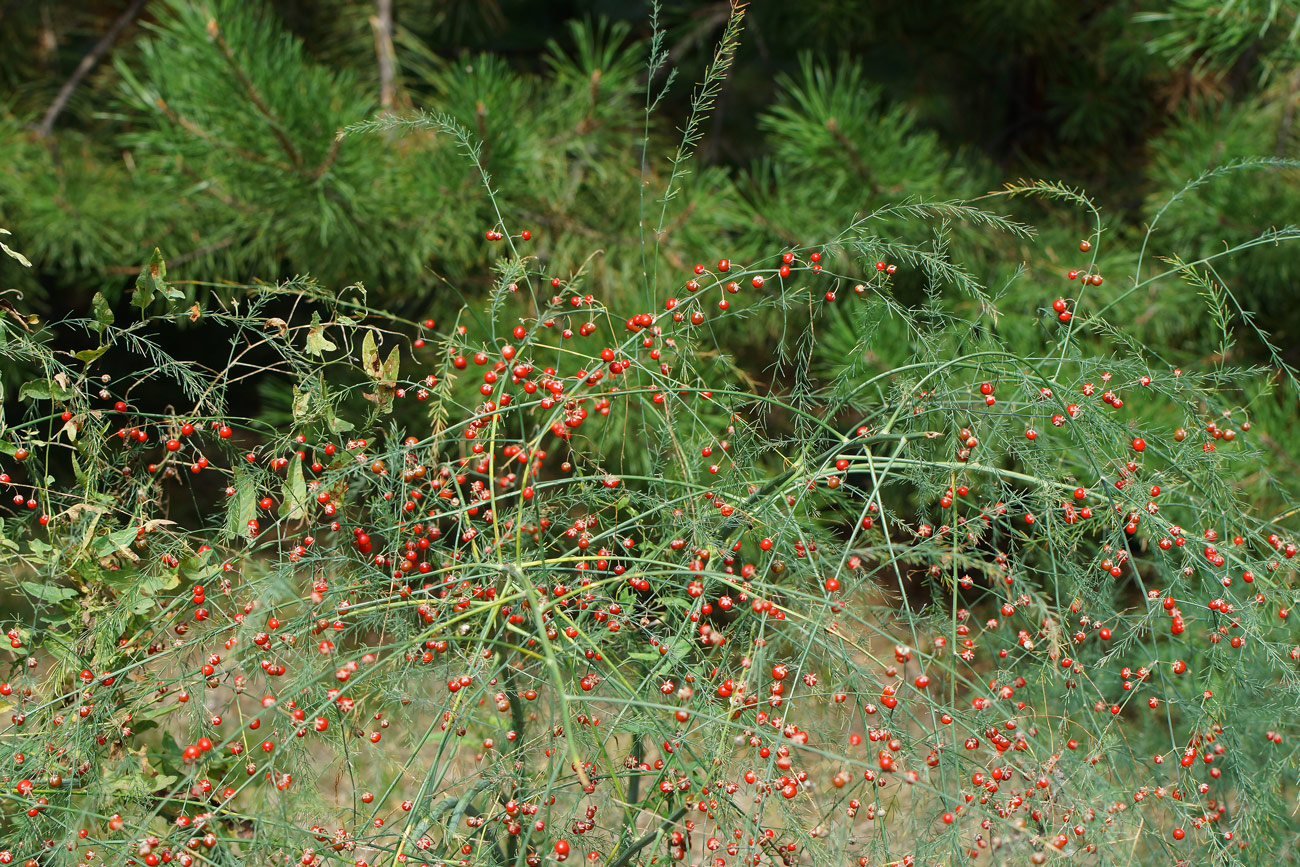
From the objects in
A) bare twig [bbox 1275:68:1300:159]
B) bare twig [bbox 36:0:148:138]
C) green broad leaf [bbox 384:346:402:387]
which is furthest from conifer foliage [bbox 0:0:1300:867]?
bare twig [bbox 36:0:148:138]

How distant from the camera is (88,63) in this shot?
208 cm

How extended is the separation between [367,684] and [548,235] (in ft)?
3.42

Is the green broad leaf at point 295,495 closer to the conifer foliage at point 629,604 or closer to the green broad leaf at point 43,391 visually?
the conifer foliage at point 629,604

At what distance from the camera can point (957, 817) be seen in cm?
62

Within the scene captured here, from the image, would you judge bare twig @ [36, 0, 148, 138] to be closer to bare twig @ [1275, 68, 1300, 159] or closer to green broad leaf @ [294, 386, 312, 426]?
green broad leaf @ [294, 386, 312, 426]

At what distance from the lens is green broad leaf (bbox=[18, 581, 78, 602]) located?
2.38 feet

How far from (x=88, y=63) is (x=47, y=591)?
1.79 m

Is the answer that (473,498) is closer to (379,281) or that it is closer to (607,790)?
(607,790)

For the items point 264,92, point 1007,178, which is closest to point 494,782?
point 264,92

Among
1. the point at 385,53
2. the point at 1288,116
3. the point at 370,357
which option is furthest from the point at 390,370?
the point at 1288,116

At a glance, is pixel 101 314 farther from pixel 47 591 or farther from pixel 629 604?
pixel 629 604

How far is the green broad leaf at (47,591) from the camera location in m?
0.72

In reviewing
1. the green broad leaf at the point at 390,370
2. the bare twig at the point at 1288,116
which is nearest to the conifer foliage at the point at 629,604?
the green broad leaf at the point at 390,370

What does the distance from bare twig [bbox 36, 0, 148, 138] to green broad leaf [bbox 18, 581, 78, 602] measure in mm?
1574
